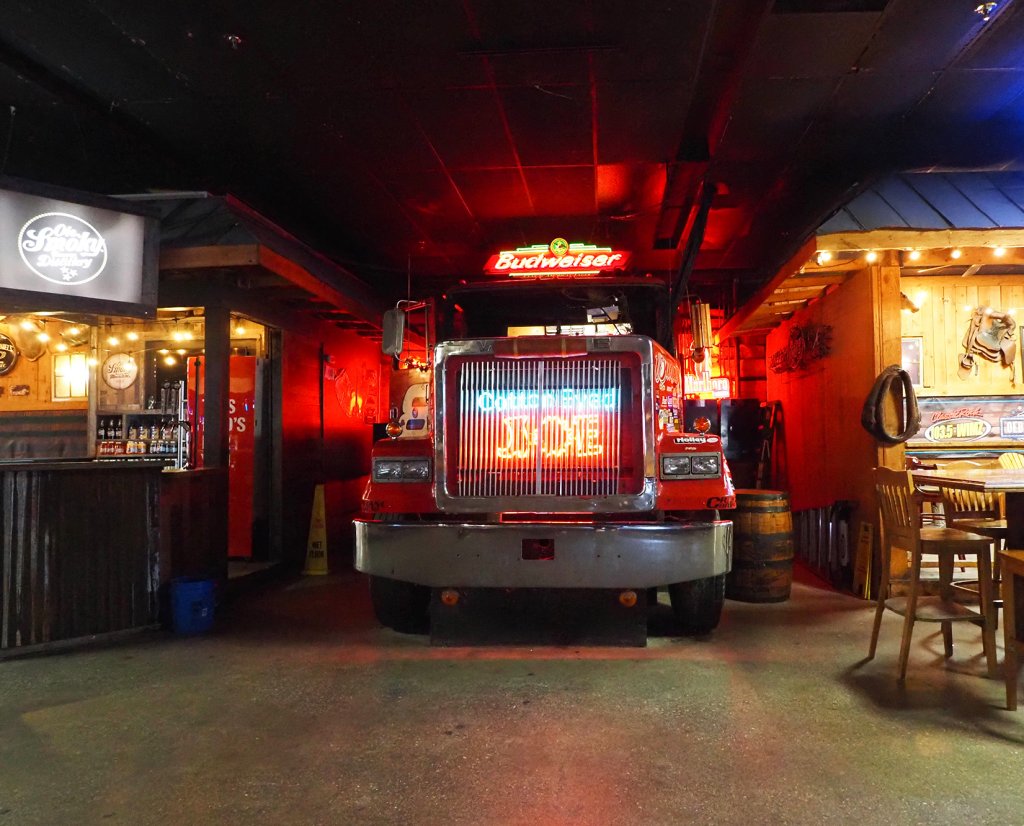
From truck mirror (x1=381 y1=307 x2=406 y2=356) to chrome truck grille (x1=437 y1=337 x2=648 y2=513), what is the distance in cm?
109

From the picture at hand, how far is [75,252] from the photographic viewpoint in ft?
19.4

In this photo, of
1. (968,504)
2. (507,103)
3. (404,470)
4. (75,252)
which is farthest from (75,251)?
(968,504)

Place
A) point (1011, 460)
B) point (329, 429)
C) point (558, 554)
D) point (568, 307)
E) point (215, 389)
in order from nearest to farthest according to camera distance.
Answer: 1. point (558, 554)
2. point (568, 307)
3. point (215, 389)
4. point (1011, 460)
5. point (329, 429)

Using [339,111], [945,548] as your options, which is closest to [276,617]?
[339,111]

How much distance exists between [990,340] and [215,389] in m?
8.34

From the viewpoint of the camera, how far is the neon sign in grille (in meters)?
4.94

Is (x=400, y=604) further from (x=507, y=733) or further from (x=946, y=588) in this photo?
(x=946, y=588)

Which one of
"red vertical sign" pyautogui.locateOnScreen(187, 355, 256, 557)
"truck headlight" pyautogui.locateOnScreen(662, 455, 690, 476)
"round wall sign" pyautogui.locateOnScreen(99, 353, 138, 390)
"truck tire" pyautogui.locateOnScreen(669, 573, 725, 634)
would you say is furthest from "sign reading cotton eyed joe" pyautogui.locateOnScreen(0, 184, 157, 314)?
"truck tire" pyautogui.locateOnScreen(669, 573, 725, 634)

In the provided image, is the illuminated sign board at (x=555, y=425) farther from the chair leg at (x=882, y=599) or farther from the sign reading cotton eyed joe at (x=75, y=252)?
the sign reading cotton eyed joe at (x=75, y=252)

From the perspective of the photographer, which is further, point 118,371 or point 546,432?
point 118,371

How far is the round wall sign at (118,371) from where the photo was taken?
28.1 ft

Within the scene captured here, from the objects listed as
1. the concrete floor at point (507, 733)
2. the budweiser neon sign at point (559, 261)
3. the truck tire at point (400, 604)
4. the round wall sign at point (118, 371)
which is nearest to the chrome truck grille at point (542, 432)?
the truck tire at point (400, 604)

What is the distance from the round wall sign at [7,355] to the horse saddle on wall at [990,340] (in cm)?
1158

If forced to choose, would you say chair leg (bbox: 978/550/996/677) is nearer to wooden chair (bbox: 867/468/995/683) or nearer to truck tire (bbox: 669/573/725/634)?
wooden chair (bbox: 867/468/995/683)
